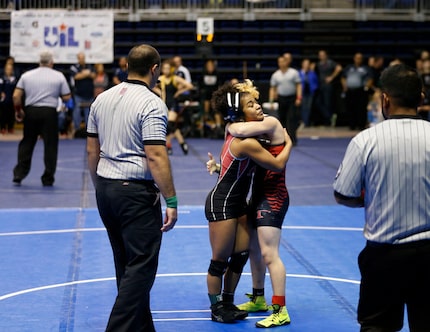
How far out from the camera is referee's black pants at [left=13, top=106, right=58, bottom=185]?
47.9ft

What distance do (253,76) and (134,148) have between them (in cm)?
2163

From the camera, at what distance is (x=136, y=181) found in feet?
20.1

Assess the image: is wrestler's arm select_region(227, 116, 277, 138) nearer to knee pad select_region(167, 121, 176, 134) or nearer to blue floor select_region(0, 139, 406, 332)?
blue floor select_region(0, 139, 406, 332)

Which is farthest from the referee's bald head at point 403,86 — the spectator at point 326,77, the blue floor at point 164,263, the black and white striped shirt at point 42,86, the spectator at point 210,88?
the spectator at point 326,77

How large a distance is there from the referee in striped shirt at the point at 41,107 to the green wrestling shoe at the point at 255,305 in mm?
7713

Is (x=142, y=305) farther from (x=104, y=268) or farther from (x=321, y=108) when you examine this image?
(x=321, y=108)

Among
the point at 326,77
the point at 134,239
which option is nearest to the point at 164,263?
the point at 134,239

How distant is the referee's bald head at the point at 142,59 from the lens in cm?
619

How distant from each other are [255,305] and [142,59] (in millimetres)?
2439

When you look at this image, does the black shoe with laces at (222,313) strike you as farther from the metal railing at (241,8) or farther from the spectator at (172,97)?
the metal railing at (241,8)

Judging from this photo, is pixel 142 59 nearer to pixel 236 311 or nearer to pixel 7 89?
pixel 236 311

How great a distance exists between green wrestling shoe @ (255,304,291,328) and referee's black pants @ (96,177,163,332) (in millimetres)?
1275

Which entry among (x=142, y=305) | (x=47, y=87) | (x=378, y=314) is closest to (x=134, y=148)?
(x=142, y=305)

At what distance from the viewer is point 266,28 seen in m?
27.5
